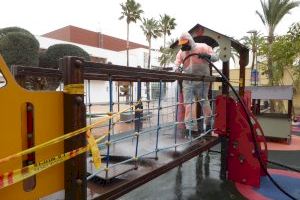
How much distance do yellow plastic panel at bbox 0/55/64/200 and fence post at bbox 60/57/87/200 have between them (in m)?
0.04

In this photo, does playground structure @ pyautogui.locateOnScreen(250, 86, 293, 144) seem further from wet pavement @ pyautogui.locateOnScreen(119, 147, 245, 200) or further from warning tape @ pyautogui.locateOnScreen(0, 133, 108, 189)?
warning tape @ pyautogui.locateOnScreen(0, 133, 108, 189)

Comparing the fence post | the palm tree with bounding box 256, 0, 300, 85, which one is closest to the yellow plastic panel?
the fence post

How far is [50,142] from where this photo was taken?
156cm

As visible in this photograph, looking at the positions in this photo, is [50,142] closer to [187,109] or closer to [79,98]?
[79,98]

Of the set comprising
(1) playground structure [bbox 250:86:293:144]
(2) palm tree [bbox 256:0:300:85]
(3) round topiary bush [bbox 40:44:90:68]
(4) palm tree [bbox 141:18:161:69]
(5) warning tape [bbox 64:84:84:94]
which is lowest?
(1) playground structure [bbox 250:86:293:144]

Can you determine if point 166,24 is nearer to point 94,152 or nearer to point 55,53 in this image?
point 55,53

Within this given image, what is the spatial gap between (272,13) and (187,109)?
52.0ft

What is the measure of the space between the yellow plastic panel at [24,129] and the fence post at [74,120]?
0.04m

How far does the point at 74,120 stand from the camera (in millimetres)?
1729

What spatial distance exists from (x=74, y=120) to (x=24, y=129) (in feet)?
0.95

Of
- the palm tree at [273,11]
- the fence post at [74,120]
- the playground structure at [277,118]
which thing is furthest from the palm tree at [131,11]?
the fence post at [74,120]

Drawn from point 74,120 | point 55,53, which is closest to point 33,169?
point 74,120

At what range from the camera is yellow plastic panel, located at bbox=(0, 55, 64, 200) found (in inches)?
57.0

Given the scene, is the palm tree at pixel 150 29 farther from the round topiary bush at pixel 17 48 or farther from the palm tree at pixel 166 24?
the round topiary bush at pixel 17 48
